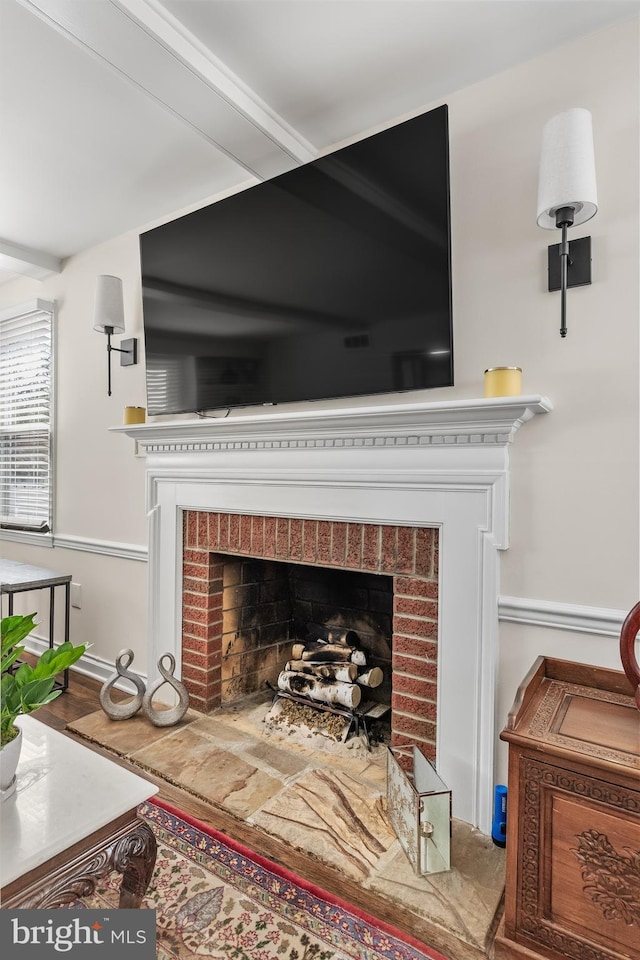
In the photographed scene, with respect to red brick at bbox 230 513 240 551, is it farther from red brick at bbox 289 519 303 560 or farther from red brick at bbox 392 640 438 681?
red brick at bbox 392 640 438 681

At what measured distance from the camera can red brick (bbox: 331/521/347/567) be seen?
6.42ft

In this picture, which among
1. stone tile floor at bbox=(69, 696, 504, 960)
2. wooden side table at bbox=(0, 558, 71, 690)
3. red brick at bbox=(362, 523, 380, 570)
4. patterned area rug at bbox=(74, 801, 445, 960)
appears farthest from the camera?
wooden side table at bbox=(0, 558, 71, 690)

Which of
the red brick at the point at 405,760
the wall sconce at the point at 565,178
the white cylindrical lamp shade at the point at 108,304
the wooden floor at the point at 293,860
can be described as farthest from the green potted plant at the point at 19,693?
the white cylindrical lamp shade at the point at 108,304

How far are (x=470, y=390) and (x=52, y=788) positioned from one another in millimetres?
1561

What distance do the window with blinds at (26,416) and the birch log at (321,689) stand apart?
1.85 metres

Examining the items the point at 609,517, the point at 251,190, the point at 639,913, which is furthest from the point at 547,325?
the point at 639,913

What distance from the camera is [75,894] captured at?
100 centimetres

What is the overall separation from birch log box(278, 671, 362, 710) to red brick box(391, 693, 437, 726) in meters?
0.32

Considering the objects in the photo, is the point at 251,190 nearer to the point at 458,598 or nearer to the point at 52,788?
the point at 458,598

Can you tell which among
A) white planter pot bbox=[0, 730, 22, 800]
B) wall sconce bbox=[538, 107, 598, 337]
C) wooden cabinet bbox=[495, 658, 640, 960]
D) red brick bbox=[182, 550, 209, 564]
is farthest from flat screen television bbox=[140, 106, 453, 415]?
white planter pot bbox=[0, 730, 22, 800]

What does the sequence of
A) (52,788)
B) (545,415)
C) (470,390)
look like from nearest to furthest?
(52,788) < (545,415) < (470,390)

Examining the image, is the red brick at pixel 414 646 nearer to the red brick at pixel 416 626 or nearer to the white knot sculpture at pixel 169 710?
the red brick at pixel 416 626

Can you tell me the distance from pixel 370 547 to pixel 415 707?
0.56 m

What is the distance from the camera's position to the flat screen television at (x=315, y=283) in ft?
5.48
